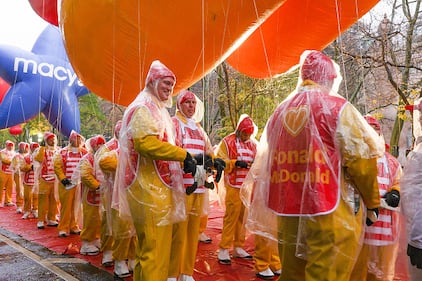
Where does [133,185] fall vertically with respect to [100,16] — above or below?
below

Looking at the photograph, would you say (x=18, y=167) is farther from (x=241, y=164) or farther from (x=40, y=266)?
(x=241, y=164)

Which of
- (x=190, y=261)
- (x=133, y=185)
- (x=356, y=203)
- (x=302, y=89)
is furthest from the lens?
(x=190, y=261)

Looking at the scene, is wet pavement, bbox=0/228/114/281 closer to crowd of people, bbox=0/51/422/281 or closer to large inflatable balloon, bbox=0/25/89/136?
crowd of people, bbox=0/51/422/281

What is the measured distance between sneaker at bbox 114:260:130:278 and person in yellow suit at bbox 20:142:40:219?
4932mm

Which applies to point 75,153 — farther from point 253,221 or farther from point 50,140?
point 253,221

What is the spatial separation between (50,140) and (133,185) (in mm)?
5112

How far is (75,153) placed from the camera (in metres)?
6.07

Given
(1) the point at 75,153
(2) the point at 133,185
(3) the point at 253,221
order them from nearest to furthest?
1. (3) the point at 253,221
2. (2) the point at 133,185
3. (1) the point at 75,153

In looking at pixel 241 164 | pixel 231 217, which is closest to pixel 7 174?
pixel 231 217

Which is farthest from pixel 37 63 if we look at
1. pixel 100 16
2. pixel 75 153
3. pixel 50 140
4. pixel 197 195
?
pixel 197 195

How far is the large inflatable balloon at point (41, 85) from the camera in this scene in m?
8.41

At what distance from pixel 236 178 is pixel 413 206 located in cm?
236

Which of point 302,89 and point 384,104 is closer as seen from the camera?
point 302,89

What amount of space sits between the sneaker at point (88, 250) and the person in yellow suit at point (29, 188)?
12.3 ft
